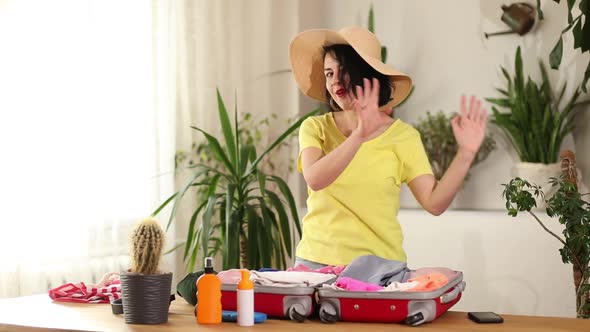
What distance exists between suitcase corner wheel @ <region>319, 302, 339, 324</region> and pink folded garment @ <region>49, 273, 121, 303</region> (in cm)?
67

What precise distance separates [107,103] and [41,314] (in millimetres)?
1894

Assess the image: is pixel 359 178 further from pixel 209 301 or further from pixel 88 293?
pixel 88 293

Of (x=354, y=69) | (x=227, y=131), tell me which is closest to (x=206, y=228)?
(x=227, y=131)

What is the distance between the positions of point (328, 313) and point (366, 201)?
2.05 ft

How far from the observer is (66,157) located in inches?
151

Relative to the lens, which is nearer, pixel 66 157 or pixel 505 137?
pixel 66 157

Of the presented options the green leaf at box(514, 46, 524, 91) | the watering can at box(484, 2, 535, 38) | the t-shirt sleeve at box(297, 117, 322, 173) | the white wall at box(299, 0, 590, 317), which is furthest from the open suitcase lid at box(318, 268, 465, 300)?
the watering can at box(484, 2, 535, 38)

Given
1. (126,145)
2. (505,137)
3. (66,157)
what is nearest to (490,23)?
(505,137)

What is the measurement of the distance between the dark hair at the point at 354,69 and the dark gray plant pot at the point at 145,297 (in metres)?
0.87

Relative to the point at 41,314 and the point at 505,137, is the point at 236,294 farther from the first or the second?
the point at 505,137

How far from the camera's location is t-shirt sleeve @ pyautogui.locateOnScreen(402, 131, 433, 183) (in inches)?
104

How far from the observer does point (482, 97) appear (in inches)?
199

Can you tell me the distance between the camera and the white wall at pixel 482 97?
13.8 feet

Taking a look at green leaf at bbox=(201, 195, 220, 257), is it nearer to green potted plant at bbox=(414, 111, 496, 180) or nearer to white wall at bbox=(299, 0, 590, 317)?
white wall at bbox=(299, 0, 590, 317)
